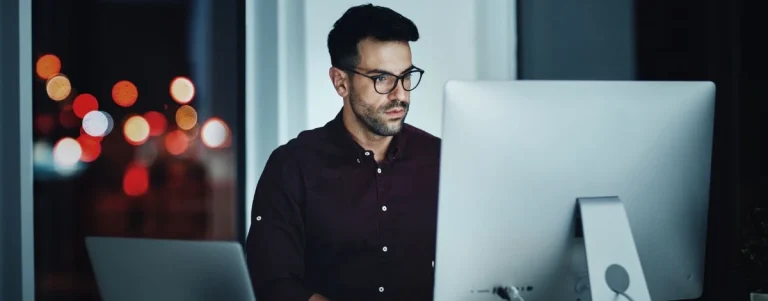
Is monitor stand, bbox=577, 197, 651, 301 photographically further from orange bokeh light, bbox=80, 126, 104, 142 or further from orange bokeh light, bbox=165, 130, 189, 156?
orange bokeh light, bbox=80, 126, 104, 142

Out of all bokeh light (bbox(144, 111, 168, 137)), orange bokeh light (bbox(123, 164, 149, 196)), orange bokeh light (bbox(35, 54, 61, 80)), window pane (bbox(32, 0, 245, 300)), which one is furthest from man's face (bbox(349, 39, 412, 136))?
orange bokeh light (bbox(35, 54, 61, 80))

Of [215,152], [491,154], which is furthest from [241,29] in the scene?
[491,154]

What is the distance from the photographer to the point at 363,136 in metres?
2.58

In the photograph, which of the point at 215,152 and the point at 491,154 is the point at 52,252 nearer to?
the point at 215,152

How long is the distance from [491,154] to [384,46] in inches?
56.6

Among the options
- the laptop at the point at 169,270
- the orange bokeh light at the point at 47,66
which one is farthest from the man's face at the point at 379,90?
the laptop at the point at 169,270

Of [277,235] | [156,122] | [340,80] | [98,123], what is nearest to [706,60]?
[340,80]

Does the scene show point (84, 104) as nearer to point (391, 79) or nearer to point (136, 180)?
point (136, 180)

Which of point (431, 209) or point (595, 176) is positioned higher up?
point (595, 176)

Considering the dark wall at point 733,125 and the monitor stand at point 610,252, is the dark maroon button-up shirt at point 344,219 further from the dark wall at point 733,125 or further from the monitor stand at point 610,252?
the monitor stand at point 610,252

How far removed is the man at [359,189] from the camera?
245 centimetres

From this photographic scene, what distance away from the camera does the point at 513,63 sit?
111 inches

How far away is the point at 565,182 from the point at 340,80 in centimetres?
145

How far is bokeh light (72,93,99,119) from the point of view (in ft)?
8.46
